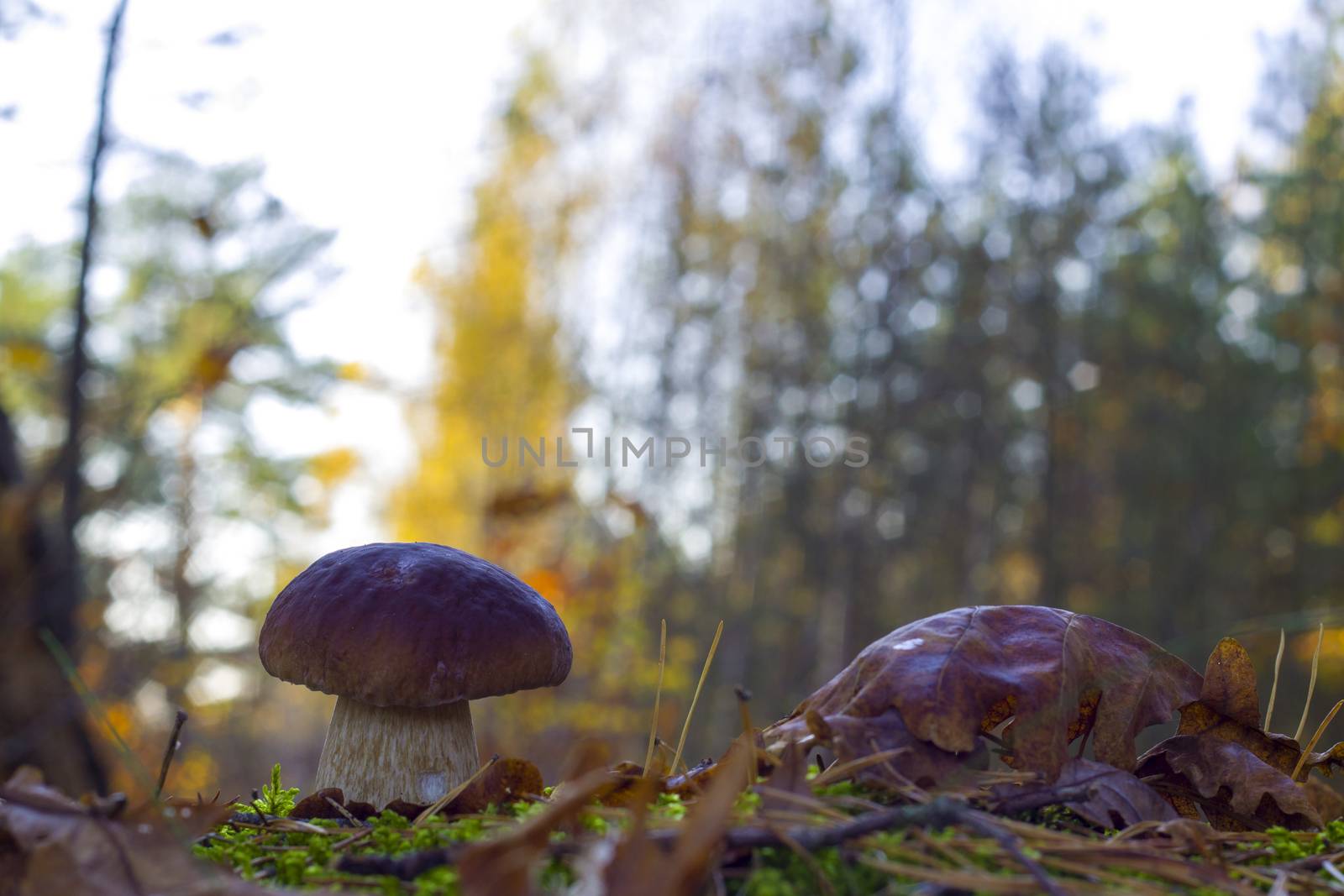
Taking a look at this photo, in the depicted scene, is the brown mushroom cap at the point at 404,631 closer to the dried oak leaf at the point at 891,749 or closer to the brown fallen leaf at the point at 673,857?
the dried oak leaf at the point at 891,749

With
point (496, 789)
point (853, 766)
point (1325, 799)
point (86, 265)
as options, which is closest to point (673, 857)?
point (853, 766)

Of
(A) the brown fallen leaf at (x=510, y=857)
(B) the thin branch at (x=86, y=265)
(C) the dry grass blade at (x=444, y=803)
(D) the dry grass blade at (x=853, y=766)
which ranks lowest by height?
(C) the dry grass blade at (x=444, y=803)

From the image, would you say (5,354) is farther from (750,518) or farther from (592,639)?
(750,518)

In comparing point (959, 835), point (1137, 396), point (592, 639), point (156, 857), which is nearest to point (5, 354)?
point (156, 857)

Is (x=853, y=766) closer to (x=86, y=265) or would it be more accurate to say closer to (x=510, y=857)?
(x=510, y=857)

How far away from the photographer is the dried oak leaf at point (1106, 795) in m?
1.25

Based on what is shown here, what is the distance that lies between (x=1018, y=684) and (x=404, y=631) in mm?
975

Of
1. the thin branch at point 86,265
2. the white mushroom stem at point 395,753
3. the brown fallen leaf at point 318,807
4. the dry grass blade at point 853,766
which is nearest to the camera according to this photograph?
the dry grass blade at point 853,766

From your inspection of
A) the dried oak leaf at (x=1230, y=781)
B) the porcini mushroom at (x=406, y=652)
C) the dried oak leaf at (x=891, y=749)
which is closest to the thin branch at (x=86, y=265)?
the porcini mushroom at (x=406, y=652)

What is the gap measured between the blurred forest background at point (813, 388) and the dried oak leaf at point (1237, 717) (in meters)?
9.27

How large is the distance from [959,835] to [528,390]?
595 inches

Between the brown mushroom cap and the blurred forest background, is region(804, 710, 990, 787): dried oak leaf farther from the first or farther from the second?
the blurred forest background

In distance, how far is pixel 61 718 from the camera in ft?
13.7

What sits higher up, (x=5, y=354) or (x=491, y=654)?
(x=5, y=354)
